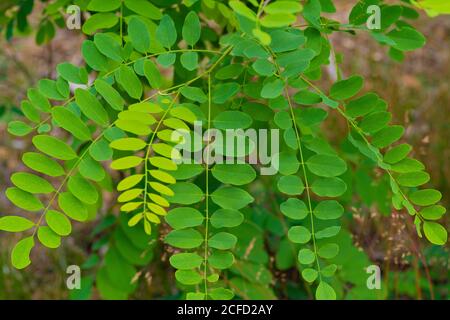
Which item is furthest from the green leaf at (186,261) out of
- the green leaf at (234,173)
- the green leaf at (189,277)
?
the green leaf at (234,173)

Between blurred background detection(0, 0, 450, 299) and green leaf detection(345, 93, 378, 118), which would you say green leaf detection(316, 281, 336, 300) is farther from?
blurred background detection(0, 0, 450, 299)

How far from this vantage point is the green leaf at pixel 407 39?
1281 mm

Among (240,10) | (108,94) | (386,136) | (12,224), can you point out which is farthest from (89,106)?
(386,136)

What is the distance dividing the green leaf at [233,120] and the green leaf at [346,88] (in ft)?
0.67

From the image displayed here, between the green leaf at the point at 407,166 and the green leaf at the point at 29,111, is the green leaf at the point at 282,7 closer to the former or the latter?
the green leaf at the point at 407,166

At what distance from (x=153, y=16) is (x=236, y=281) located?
0.82 meters

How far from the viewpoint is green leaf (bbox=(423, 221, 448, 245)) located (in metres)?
1.23

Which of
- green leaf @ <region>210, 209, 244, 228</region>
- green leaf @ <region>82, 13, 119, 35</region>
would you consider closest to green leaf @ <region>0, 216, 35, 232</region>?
green leaf @ <region>210, 209, 244, 228</region>

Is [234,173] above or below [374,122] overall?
below

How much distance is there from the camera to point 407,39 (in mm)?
1293

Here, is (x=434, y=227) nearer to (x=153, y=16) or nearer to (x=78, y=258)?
(x=153, y=16)

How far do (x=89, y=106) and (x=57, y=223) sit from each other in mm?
228

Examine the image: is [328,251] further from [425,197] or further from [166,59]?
[166,59]
